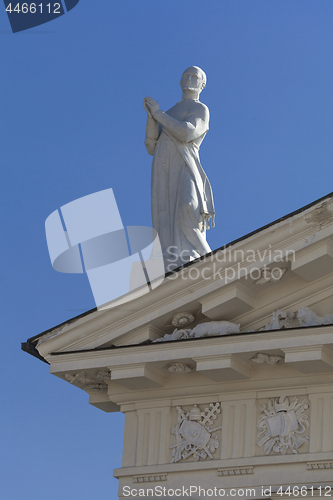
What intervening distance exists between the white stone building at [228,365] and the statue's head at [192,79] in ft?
10.9

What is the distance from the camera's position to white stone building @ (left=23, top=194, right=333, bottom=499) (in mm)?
8562

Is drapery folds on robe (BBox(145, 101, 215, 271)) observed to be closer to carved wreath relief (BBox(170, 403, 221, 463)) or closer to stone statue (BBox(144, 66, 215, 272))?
stone statue (BBox(144, 66, 215, 272))

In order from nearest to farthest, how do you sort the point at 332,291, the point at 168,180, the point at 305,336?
the point at 305,336
the point at 332,291
the point at 168,180

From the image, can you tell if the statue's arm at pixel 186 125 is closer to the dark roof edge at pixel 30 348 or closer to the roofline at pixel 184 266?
the roofline at pixel 184 266

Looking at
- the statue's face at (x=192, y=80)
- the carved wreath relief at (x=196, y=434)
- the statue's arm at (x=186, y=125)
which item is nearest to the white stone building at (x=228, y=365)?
the carved wreath relief at (x=196, y=434)

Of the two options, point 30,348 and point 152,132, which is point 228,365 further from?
point 152,132

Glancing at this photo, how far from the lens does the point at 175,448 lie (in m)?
9.15

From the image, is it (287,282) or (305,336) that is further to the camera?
(287,282)

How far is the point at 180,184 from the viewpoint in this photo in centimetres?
1075

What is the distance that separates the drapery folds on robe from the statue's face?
0.22 meters

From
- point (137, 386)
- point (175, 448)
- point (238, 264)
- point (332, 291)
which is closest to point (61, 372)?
Answer: point (137, 386)

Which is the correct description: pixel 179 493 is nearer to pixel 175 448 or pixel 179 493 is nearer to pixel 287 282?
pixel 175 448

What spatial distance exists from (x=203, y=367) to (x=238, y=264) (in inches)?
42.3

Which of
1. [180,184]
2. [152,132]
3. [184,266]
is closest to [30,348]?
[184,266]
